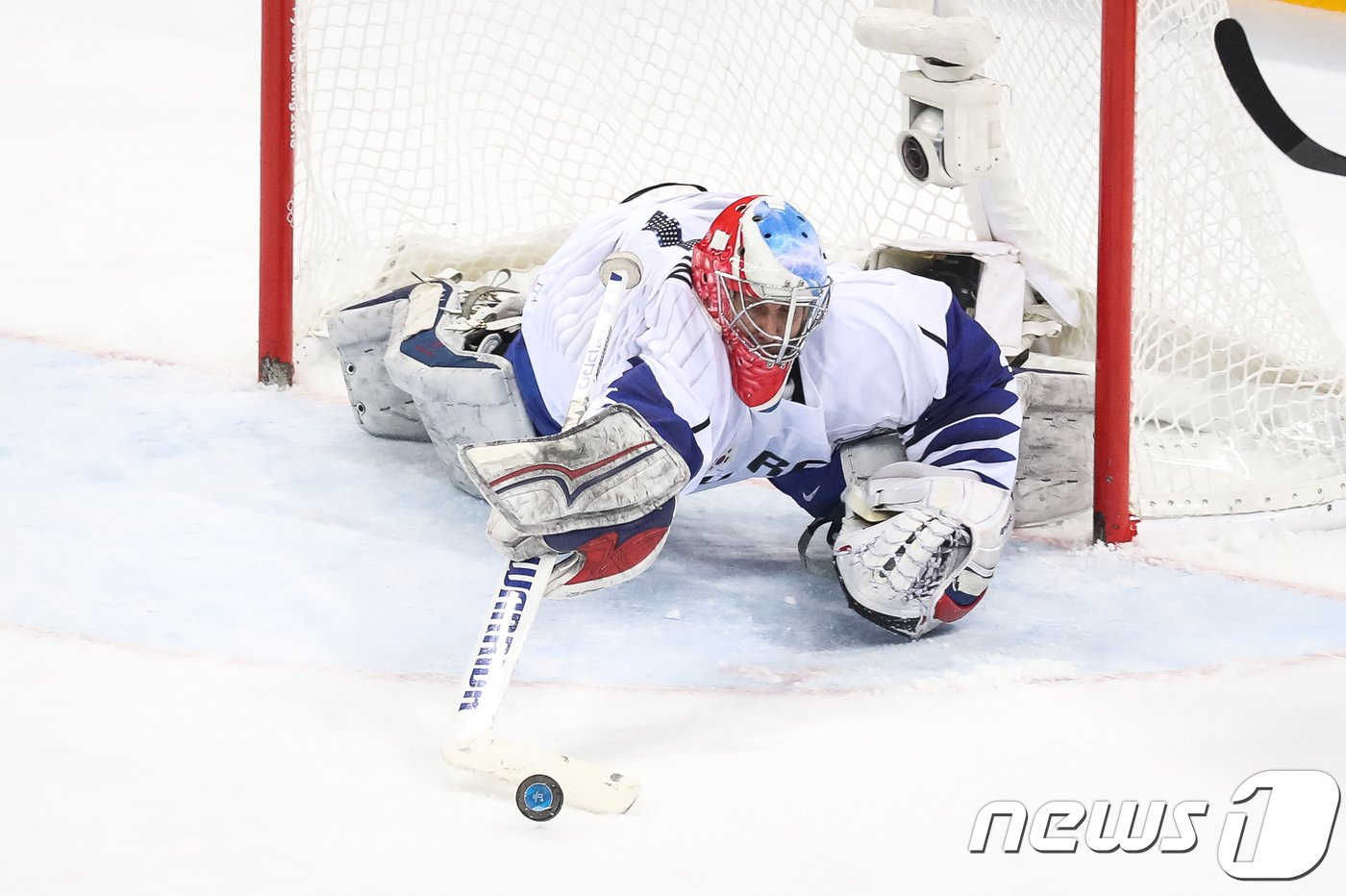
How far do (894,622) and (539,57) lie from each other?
1.82m

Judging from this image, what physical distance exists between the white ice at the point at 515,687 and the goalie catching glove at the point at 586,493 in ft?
0.70

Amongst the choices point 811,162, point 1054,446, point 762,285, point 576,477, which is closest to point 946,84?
point 1054,446

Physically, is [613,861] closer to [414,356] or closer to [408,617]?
[408,617]

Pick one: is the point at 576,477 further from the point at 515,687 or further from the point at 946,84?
the point at 946,84

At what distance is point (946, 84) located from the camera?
2.73 meters

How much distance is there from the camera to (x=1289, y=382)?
2988 millimetres

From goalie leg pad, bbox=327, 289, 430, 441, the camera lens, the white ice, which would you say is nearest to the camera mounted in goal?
the camera lens

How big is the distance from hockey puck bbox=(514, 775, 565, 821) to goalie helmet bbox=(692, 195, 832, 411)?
2.17ft

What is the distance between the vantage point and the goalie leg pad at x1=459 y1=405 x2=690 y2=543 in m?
1.91

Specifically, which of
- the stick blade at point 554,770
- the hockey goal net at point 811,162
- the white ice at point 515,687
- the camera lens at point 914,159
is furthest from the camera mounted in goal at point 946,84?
the stick blade at point 554,770

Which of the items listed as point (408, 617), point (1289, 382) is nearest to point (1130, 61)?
point (1289, 382)

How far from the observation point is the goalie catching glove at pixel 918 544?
2.26m

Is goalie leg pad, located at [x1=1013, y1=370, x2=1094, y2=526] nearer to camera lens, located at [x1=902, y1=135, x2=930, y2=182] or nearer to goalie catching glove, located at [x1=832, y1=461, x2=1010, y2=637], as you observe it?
camera lens, located at [x1=902, y1=135, x2=930, y2=182]

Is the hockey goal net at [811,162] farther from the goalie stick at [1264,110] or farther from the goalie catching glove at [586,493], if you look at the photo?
the goalie catching glove at [586,493]
